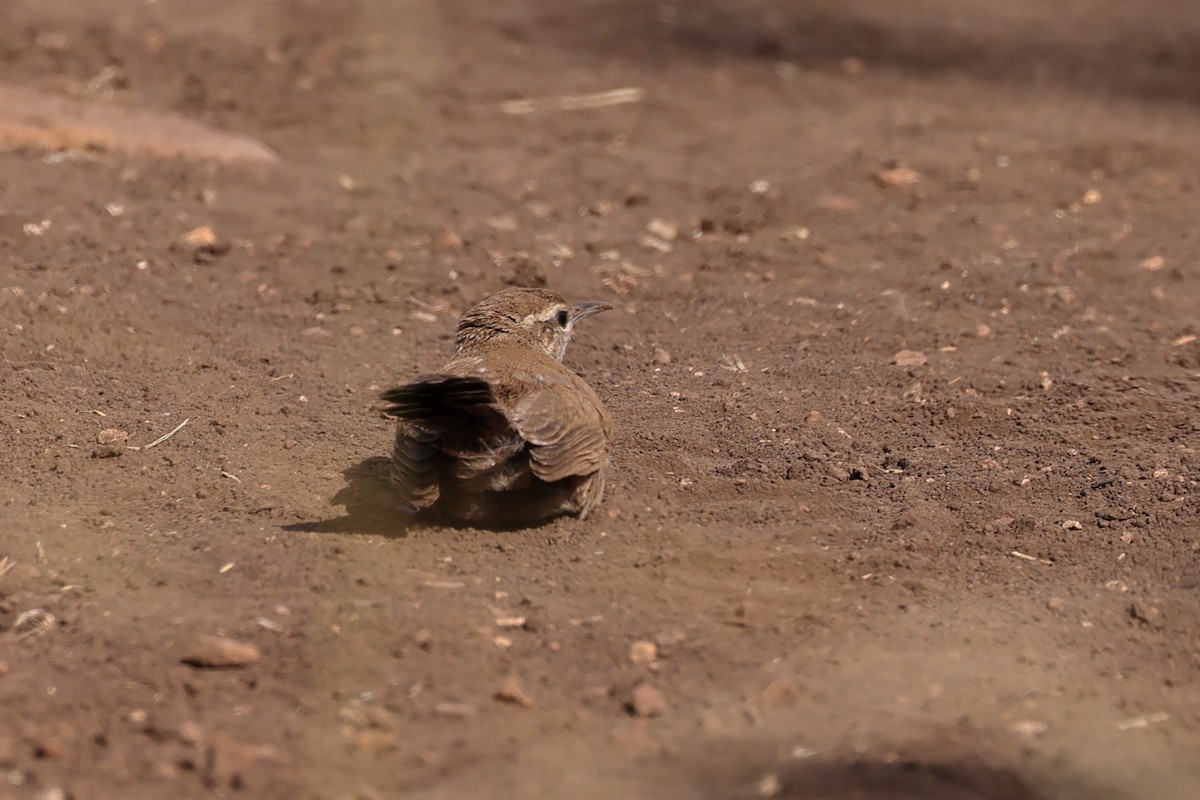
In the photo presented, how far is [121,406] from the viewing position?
631 centimetres

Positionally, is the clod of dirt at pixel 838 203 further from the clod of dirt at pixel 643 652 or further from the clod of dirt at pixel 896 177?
the clod of dirt at pixel 643 652

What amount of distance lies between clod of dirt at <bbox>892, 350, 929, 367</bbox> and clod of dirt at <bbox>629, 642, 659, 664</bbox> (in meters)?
2.93

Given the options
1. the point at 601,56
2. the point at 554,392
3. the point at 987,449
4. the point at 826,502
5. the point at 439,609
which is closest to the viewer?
the point at 439,609

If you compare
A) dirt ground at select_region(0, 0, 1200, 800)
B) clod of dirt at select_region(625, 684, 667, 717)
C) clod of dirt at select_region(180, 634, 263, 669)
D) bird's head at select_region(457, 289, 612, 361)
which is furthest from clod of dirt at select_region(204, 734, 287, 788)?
bird's head at select_region(457, 289, 612, 361)

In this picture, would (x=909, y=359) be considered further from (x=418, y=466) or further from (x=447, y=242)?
(x=418, y=466)

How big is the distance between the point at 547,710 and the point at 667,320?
3680 millimetres

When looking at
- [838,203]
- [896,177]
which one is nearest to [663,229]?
[838,203]

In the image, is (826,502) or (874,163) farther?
(874,163)

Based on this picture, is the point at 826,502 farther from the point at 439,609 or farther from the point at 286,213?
the point at 286,213

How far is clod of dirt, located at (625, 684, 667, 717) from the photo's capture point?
166 inches

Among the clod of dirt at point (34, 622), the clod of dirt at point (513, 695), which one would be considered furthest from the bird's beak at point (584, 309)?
the clod of dirt at point (34, 622)

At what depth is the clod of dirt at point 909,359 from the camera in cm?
700

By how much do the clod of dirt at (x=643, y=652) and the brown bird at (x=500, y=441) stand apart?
0.81 m

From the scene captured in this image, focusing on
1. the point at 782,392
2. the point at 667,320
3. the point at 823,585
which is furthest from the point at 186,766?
the point at 667,320
